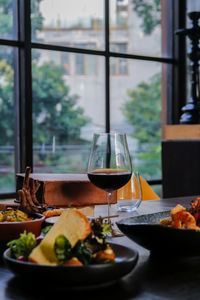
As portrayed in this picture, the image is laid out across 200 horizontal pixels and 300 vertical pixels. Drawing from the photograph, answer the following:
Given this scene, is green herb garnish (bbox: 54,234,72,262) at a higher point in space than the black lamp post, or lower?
lower

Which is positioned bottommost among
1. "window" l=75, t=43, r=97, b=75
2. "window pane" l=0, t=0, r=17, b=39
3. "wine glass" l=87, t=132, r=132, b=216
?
"wine glass" l=87, t=132, r=132, b=216

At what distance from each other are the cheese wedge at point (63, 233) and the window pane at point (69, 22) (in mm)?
3144

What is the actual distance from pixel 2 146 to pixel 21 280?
2860 mm

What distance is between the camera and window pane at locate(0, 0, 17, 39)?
347cm

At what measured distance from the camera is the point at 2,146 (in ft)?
11.5

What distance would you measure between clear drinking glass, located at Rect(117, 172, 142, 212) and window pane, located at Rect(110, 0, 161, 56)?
286 centimetres

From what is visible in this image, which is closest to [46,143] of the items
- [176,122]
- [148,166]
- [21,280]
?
[148,166]

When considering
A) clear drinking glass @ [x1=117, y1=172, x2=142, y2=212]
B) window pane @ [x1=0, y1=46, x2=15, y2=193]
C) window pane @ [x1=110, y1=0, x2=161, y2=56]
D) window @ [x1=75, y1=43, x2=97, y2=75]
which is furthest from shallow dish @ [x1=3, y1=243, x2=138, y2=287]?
window pane @ [x1=110, y1=0, x2=161, y2=56]

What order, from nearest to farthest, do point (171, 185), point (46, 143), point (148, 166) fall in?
point (46, 143) < point (171, 185) < point (148, 166)

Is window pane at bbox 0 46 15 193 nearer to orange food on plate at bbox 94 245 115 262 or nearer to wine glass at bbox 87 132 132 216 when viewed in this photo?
wine glass at bbox 87 132 132 216

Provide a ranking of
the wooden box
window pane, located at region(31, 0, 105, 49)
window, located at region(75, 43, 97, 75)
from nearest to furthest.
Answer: the wooden box < window pane, located at region(31, 0, 105, 49) < window, located at region(75, 43, 97, 75)

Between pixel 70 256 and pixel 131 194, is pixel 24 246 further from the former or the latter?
pixel 131 194

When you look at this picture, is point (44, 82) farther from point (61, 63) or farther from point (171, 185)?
point (171, 185)

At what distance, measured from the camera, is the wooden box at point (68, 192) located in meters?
1.30
